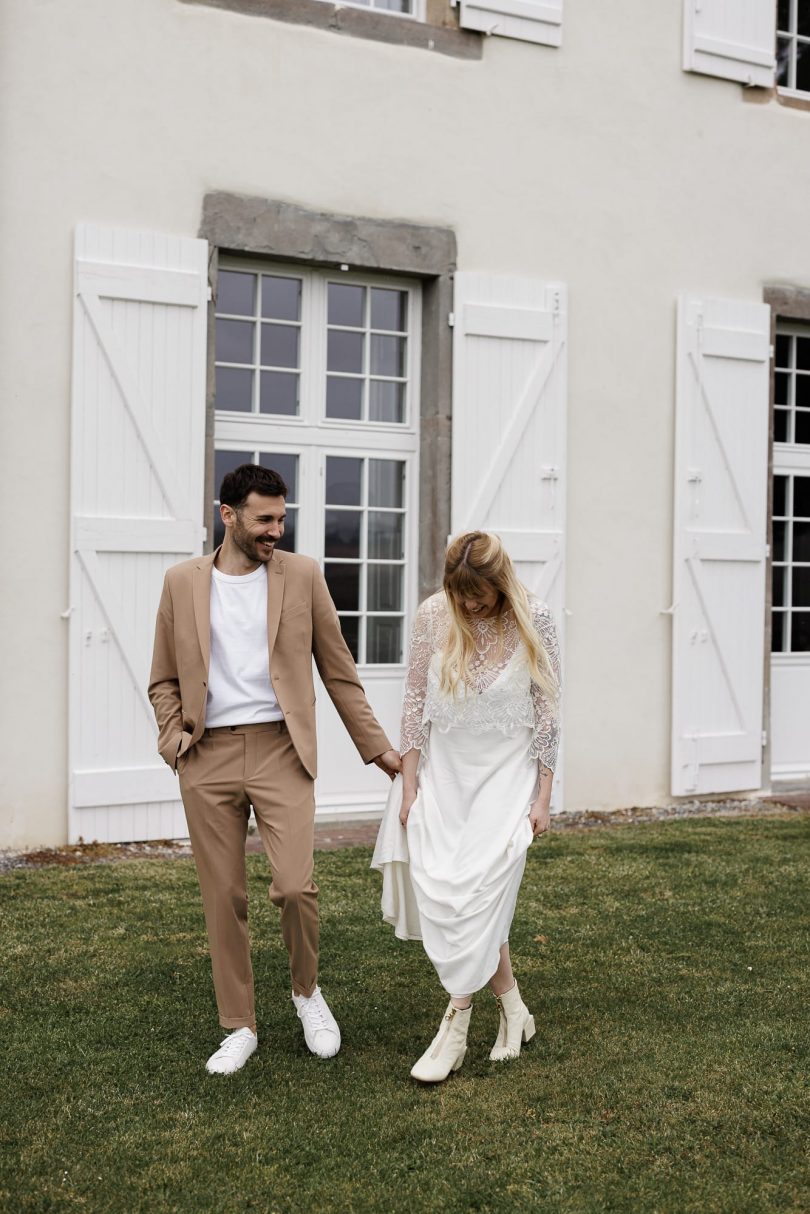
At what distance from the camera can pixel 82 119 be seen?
694 centimetres

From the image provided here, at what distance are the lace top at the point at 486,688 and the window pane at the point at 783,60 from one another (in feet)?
21.7

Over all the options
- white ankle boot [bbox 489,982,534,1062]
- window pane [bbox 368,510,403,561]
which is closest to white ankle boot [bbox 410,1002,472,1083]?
white ankle boot [bbox 489,982,534,1062]

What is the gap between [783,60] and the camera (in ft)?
30.3

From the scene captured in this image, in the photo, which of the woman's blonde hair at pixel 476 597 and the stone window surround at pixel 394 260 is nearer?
the woman's blonde hair at pixel 476 597

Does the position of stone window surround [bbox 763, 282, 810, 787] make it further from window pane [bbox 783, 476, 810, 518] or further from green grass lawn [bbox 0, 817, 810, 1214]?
green grass lawn [bbox 0, 817, 810, 1214]

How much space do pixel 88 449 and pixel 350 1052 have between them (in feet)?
12.5

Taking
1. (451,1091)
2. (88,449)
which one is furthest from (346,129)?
(451,1091)

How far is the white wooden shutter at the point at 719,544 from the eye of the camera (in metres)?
8.47

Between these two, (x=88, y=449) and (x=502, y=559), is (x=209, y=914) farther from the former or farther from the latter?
(x=88, y=449)

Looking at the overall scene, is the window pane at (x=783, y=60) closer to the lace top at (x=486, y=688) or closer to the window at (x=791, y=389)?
the window at (x=791, y=389)

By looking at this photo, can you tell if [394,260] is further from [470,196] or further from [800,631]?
[800,631]

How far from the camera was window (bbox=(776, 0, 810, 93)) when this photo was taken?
922 centimetres

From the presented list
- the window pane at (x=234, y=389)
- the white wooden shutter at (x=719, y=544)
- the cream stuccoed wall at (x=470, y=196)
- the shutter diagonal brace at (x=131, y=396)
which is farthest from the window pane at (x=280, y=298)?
the white wooden shutter at (x=719, y=544)

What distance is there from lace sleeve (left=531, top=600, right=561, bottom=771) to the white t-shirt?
2.41 feet
